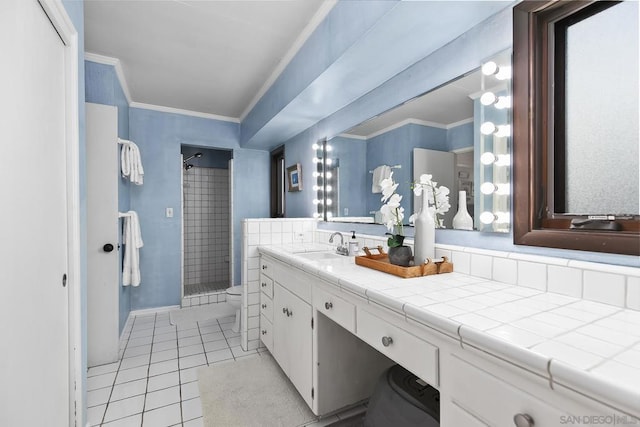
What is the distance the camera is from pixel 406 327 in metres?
0.92

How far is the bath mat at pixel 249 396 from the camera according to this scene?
5.16 feet

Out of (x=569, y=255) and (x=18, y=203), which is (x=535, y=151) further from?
(x=18, y=203)

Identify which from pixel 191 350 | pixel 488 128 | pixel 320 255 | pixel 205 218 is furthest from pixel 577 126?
pixel 205 218

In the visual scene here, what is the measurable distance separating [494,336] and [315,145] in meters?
2.31

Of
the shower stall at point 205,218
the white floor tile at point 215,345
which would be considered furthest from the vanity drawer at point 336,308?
the shower stall at point 205,218

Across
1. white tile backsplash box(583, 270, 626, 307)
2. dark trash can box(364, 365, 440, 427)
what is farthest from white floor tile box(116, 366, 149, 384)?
white tile backsplash box(583, 270, 626, 307)

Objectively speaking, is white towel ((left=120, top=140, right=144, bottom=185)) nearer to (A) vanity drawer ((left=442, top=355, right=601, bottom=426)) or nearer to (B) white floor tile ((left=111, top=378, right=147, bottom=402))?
(B) white floor tile ((left=111, top=378, right=147, bottom=402))

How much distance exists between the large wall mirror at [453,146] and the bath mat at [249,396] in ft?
4.01

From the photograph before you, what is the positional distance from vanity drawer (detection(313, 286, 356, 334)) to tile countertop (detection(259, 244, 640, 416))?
0.30 ft

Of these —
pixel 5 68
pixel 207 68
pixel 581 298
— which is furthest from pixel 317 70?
pixel 581 298

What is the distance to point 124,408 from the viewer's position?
1.69 meters

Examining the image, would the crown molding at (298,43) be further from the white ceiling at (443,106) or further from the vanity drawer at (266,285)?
the vanity drawer at (266,285)

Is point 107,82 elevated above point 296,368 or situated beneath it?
elevated above

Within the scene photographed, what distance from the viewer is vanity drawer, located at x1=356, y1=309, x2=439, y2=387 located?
83cm
